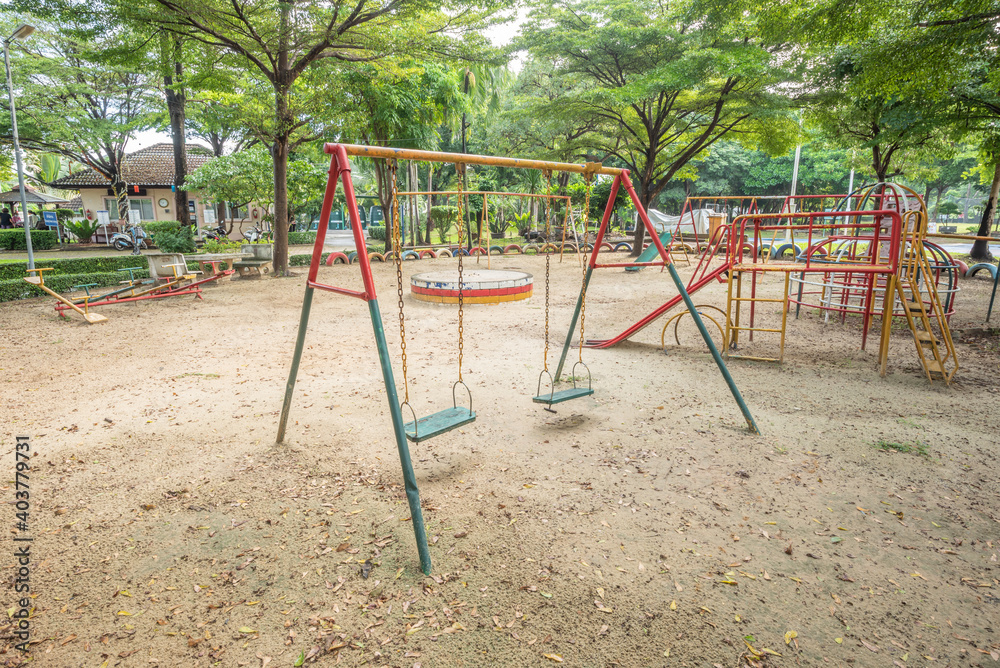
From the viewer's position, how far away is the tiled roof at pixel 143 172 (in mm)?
26875

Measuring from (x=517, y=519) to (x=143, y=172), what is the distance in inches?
1275

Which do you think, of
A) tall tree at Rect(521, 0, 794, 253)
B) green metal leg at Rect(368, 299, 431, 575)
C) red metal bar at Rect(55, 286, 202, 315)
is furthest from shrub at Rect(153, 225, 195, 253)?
green metal leg at Rect(368, 299, 431, 575)

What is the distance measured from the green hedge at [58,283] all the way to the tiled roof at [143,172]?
16.6 metres

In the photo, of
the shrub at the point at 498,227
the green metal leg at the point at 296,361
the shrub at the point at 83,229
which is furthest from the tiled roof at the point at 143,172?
the green metal leg at the point at 296,361

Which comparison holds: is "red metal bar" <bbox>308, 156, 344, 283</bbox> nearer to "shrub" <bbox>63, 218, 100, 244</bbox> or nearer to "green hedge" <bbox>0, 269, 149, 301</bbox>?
"green hedge" <bbox>0, 269, 149, 301</bbox>

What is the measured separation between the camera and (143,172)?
1099 inches

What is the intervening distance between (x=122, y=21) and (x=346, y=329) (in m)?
8.30

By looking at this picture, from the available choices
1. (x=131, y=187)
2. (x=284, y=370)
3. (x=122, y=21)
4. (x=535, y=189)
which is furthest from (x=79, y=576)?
(x=131, y=187)

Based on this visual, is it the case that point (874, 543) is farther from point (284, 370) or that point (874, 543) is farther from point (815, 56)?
point (815, 56)

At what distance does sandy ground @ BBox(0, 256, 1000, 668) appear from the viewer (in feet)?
7.84

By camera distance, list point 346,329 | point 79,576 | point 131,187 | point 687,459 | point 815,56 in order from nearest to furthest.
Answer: point 79,576, point 687,459, point 346,329, point 815,56, point 131,187

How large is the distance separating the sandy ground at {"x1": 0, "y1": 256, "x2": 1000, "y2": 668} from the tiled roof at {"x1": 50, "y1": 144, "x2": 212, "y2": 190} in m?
25.5

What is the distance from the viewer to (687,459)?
3.99 metres

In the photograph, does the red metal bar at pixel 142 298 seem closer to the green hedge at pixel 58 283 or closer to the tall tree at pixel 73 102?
the green hedge at pixel 58 283
